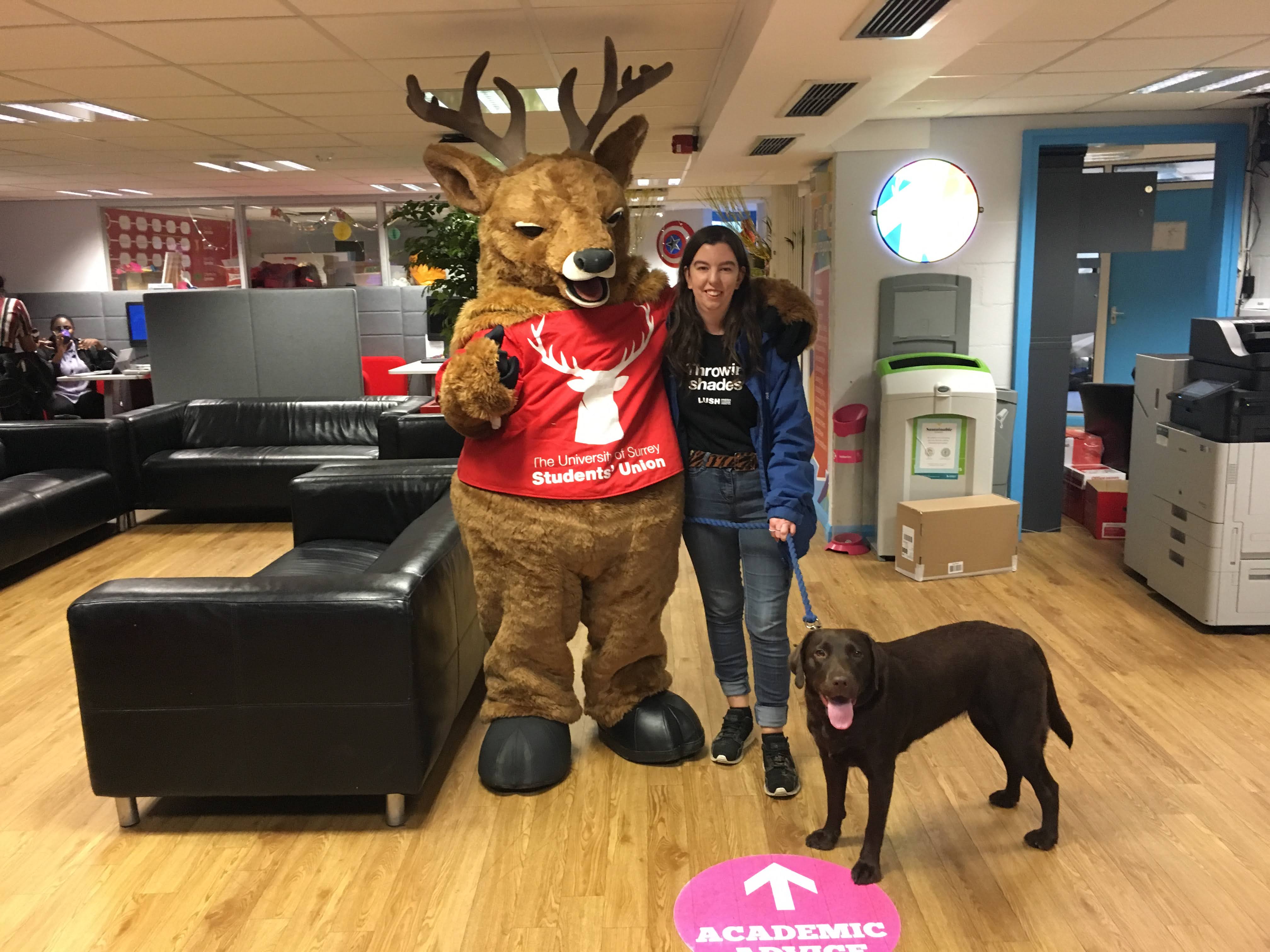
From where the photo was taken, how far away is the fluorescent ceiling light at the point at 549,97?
4.57 m

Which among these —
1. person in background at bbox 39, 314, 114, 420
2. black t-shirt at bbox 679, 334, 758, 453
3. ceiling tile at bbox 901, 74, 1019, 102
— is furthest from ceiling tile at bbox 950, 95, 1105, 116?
person in background at bbox 39, 314, 114, 420

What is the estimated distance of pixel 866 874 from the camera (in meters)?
2.25

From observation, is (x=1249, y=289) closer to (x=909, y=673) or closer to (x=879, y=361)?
(x=879, y=361)

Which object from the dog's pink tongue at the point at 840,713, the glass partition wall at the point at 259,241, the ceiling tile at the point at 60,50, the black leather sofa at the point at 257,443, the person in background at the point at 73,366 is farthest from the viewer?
the glass partition wall at the point at 259,241

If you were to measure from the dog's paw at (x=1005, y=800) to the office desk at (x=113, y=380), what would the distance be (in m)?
7.84

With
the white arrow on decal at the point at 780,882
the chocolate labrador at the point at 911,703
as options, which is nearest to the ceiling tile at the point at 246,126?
the chocolate labrador at the point at 911,703

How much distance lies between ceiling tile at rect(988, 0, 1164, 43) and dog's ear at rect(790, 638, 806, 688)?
2.05 meters

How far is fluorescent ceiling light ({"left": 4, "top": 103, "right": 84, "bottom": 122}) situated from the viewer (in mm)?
4770

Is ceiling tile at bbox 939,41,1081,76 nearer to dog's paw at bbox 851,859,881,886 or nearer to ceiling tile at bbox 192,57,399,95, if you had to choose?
ceiling tile at bbox 192,57,399,95

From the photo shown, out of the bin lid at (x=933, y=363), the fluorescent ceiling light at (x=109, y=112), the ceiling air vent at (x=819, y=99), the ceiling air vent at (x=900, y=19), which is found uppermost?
the fluorescent ceiling light at (x=109, y=112)

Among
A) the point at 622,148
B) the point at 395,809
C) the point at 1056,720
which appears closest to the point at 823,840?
the point at 1056,720

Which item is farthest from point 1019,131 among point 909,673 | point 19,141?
point 19,141

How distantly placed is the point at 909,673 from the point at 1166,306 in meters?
7.61

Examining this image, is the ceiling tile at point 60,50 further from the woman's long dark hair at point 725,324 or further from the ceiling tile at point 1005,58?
the ceiling tile at point 1005,58
